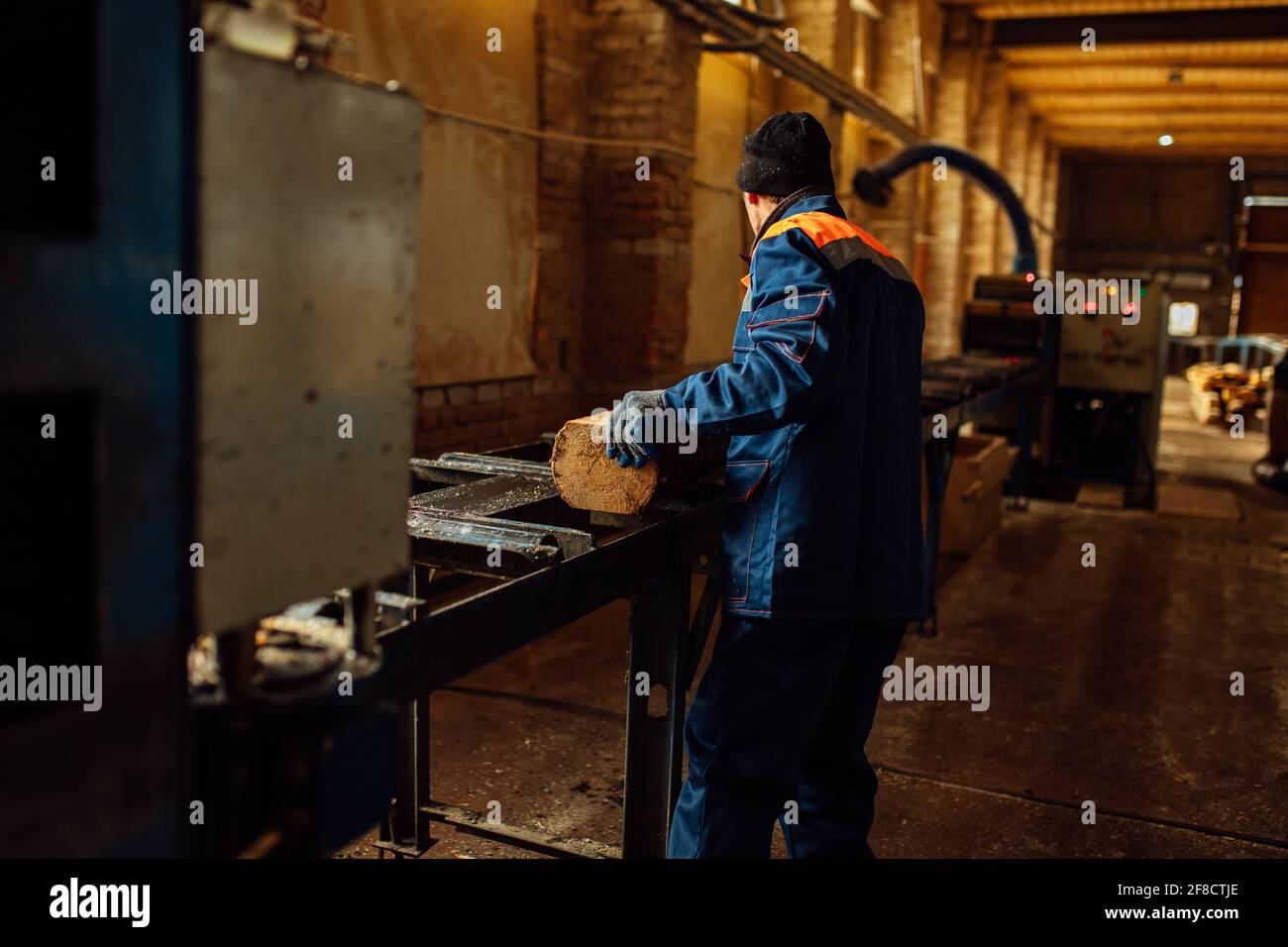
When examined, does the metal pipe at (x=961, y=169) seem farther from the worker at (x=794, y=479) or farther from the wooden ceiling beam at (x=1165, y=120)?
the wooden ceiling beam at (x=1165, y=120)

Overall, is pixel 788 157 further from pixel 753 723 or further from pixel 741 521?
pixel 753 723

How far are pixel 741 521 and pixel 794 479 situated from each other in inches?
5.9

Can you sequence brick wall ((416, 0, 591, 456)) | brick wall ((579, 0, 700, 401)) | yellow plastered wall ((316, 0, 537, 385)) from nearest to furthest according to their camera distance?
yellow plastered wall ((316, 0, 537, 385)) < brick wall ((416, 0, 591, 456)) < brick wall ((579, 0, 700, 401))

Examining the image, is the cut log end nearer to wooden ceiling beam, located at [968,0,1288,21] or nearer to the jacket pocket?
the jacket pocket

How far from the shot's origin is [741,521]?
91.2 inches

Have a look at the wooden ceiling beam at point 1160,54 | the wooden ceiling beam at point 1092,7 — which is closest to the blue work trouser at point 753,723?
the wooden ceiling beam at point 1092,7

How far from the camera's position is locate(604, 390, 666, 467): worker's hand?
7.55 feet

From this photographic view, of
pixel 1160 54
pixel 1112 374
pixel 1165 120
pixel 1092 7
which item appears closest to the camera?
pixel 1112 374

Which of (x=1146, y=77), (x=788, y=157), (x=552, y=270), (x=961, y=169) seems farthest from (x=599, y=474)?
(x=1146, y=77)

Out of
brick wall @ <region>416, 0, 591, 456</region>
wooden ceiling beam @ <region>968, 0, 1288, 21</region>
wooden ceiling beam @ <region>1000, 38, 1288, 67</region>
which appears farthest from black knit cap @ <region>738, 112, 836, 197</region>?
wooden ceiling beam @ <region>1000, 38, 1288, 67</region>

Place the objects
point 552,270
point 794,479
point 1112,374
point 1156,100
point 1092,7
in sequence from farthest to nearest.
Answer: point 1156,100 < point 1092,7 < point 1112,374 < point 552,270 < point 794,479

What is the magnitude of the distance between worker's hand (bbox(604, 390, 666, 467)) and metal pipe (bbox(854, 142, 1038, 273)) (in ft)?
23.9
